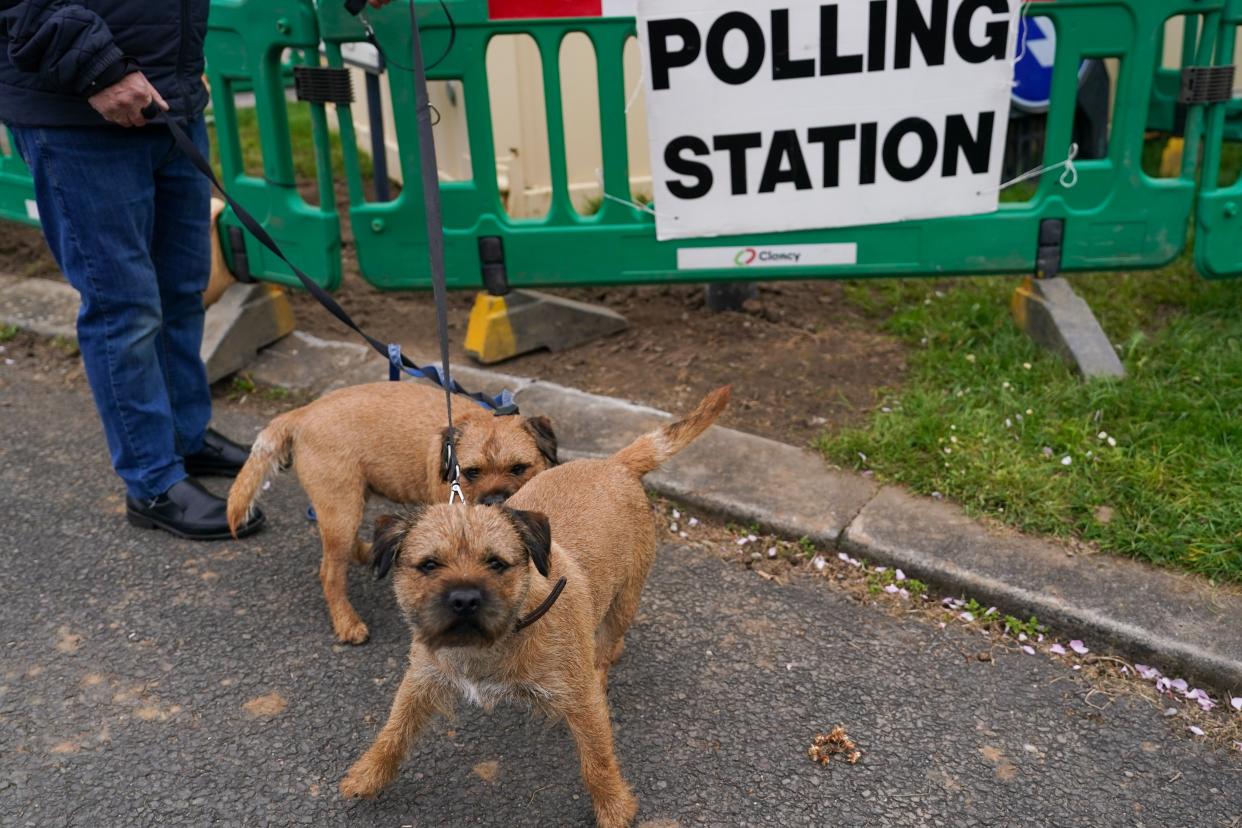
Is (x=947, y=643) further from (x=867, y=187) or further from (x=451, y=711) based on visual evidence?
(x=867, y=187)

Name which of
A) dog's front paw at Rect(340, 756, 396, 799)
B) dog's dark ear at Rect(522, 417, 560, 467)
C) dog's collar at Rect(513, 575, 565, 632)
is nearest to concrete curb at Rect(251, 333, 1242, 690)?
dog's dark ear at Rect(522, 417, 560, 467)

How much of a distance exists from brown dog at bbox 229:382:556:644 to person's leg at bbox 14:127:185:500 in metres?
0.66

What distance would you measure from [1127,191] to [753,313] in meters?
1.85

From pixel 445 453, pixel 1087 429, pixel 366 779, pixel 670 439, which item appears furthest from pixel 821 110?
pixel 366 779

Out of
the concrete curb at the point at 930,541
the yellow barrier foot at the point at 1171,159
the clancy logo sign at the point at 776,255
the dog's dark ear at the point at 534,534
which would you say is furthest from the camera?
the yellow barrier foot at the point at 1171,159

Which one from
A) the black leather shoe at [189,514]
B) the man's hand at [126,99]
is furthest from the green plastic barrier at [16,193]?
the man's hand at [126,99]

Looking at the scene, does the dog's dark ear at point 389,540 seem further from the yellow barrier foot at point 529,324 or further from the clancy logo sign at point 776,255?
the yellow barrier foot at point 529,324

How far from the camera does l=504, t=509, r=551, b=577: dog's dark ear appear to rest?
99.6 inches

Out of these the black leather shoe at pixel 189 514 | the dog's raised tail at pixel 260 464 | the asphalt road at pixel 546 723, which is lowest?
the asphalt road at pixel 546 723

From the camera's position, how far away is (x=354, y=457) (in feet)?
11.5

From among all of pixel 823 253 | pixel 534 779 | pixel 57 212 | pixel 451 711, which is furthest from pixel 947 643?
pixel 57 212

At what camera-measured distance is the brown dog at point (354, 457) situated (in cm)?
346

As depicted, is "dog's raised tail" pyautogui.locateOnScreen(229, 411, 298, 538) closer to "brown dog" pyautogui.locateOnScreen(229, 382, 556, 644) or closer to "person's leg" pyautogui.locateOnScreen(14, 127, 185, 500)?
"brown dog" pyautogui.locateOnScreen(229, 382, 556, 644)

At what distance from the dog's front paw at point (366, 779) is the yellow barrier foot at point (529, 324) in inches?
107
